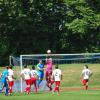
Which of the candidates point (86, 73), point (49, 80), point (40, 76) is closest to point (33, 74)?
point (40, 76)

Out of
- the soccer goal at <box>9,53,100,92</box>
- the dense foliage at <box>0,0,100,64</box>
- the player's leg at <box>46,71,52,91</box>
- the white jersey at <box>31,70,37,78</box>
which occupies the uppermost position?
the dense foliage at <box>0,0,100,64</box>

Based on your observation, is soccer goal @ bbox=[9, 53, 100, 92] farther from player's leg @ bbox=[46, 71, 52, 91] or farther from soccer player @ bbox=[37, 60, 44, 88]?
player's leg @ bbox=[46, 71, 52, 91]

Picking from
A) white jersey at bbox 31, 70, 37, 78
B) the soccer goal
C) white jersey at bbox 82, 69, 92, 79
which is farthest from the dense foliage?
white jersey at bbox 31, 70, 37, 78

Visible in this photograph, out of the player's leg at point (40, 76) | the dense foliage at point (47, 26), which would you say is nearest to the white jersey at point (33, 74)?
the player's leg at point (40, 76)

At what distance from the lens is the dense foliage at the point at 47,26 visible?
63.2m

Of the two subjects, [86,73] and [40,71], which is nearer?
[40,71]

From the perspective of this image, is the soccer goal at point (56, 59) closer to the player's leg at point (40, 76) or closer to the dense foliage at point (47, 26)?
the player's leg at point (40, 76)

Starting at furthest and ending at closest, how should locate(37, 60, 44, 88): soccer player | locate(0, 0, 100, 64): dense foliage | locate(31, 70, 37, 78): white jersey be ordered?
locate(0, 0, 100, 64): dense foliage < locate(37, 60, 44, 88): soccer player < locate(31, 70, 37, 78): white jersey

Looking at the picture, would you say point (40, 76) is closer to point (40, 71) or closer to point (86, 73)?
point (40, 71)

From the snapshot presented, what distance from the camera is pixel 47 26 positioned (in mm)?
65438

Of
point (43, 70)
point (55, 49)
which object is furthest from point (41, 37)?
point (43, 70)

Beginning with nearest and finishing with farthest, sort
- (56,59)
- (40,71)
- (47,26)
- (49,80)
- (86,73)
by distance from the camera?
1. (49,80)
2. (40,71)
3. (86,73)
4. (56,59)
5. (47,26)

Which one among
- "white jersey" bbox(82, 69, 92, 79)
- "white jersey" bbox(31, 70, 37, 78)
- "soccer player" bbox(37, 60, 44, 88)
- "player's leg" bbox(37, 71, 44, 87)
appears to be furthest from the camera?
"white jersey" bbox(82, 69, 92, 79)

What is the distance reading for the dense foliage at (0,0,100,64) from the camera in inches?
2486
